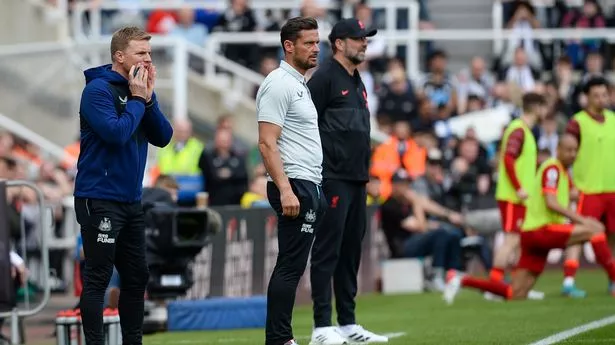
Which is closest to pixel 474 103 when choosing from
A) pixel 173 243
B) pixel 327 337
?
pixel 173 243

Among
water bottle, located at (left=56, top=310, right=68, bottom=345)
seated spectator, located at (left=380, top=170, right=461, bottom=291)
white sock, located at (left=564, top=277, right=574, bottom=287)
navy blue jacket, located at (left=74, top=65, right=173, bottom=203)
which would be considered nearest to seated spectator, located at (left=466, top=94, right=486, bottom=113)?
seated spectator, located at (left=380, top=170, right=461, bottom=291)

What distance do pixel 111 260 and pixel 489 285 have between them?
6793 millimetres

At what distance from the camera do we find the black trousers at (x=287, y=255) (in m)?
10.1

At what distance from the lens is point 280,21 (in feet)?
87.9

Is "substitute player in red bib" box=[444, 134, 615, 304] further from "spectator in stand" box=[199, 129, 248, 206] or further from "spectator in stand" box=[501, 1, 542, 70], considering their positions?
"spectator in stand" box=[501, 1, 542, 70]

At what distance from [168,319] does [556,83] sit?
1256cm

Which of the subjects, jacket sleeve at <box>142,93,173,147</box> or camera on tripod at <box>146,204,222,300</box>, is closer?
jacket sleeve at <box>142,93,173,147</box>

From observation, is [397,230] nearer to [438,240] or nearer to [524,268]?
[438,240]

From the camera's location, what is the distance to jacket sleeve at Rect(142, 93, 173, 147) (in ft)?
33.0

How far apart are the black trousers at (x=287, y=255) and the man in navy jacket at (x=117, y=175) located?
84 cm

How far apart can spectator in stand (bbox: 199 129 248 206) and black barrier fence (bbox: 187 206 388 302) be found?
2.97 metres

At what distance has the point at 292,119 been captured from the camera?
33.5ft

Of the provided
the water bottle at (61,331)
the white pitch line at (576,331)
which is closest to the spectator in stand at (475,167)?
the white pitch line at (576,331)

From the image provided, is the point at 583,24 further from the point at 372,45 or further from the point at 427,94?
the point at 372,45
